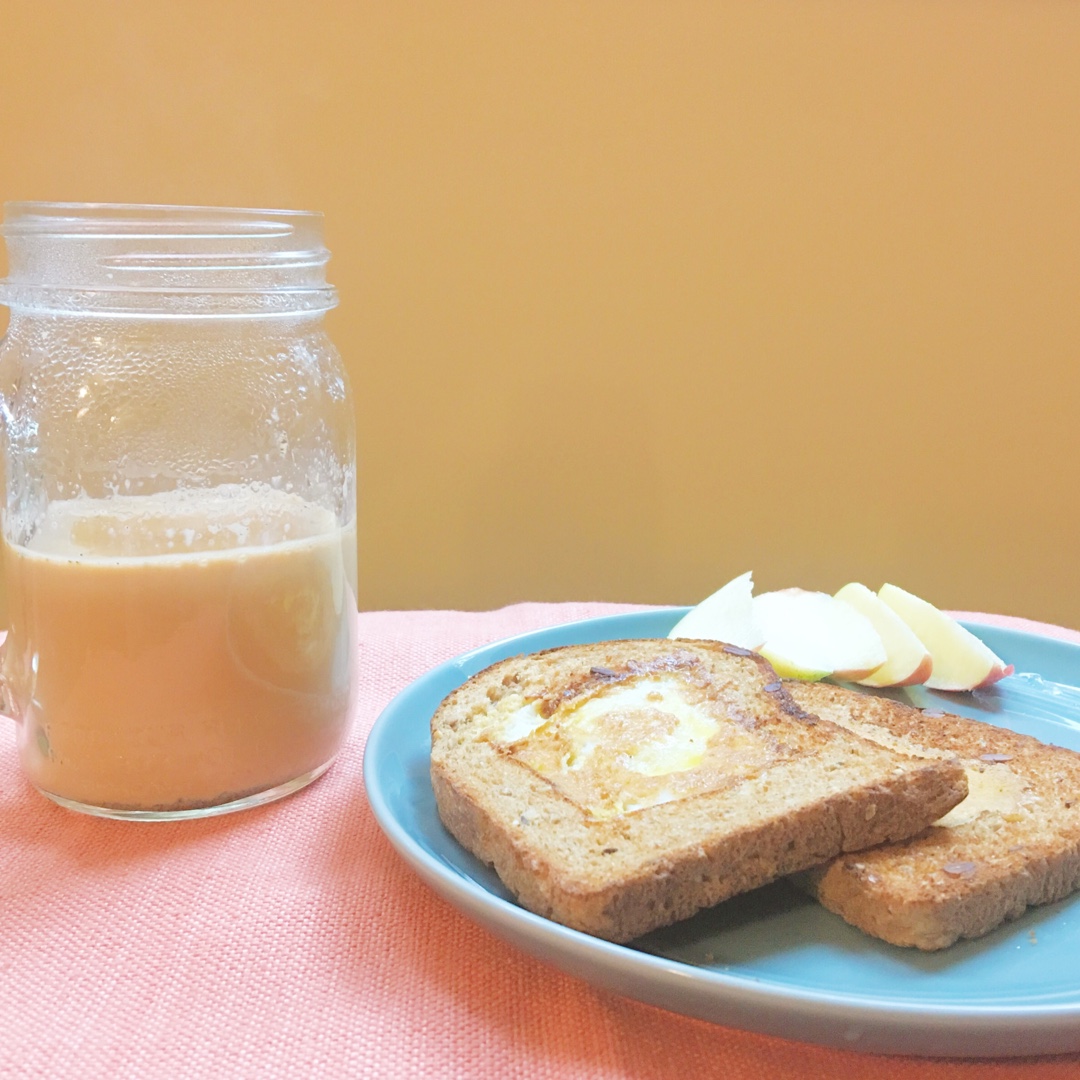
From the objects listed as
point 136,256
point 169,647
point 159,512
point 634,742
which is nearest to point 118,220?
point 136,256

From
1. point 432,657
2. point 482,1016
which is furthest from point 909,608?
point 482,1016

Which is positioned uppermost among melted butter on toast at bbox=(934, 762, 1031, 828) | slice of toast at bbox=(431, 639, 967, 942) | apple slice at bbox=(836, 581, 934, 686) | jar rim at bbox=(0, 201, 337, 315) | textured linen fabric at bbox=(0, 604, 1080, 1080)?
jar rim at bbox=(0, 201, 337, 315)

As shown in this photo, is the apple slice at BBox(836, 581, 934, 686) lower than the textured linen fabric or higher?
higher

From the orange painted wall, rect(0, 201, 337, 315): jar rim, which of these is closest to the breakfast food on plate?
rect(0, 201, 337, 315): jar rim

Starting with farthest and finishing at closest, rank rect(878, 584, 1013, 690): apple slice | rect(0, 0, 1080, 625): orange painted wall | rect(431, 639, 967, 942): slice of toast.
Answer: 1. rect(0, 0, 1080, 625): orange painted wall
2. rect(878, 584, 1013, 690): apple slice
3. rect(431, 639, 967, 942): slice of toast

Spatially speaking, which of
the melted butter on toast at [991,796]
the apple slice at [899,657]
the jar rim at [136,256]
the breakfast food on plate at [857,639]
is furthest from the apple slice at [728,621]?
the jar rim at [136,256]

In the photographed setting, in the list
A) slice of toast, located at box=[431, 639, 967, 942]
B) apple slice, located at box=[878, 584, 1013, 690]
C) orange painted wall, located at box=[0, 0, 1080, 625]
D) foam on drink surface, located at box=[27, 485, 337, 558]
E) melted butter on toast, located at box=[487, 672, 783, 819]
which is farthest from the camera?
orange painted wall, located at box=[0, 0, 1080, 625]

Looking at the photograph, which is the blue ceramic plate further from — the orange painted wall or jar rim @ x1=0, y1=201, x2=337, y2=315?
the orange painted wall

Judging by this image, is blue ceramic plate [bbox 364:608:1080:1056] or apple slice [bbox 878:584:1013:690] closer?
blue ceramic plate [bbox 364:608:1080:1056]
